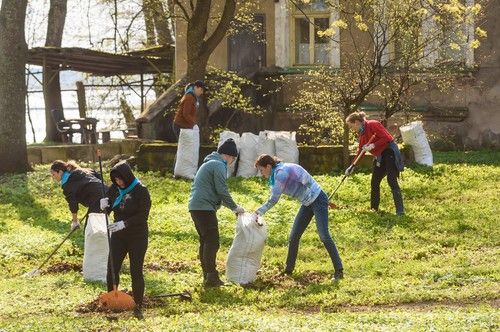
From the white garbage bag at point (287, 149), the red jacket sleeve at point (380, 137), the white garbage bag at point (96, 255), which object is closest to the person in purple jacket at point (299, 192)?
the white garbage bag at point (96, 255)

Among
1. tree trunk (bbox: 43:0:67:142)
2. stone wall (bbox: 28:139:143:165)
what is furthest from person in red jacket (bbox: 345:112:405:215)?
tree trunk (bbox: 43:0:67:142)

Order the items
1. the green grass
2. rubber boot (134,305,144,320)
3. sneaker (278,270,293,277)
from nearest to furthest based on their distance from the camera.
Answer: the green grass → rubber boot (134,305,144,320) → sneaker (278,270,293,277)

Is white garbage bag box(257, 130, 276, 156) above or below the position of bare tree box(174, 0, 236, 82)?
below

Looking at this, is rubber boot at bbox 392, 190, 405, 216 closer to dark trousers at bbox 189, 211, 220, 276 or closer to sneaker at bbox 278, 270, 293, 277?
sneaker at bbox 278, 270, 293, 277

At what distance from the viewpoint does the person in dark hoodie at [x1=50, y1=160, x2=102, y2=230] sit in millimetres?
15227

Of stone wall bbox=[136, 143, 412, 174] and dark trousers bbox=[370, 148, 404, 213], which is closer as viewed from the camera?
dark trousers bbox=[370, 148, 404, 213]

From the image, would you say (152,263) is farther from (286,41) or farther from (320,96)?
(286,41)

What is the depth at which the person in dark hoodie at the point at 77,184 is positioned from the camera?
15.2 m

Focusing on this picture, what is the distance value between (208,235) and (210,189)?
56 cm

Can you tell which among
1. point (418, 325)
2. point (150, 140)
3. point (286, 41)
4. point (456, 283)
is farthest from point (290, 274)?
point (286, 41)

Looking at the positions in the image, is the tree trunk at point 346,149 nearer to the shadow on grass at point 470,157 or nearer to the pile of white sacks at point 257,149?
the pile of white sacks at point 257,149

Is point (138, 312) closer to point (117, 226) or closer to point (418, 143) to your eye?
point (117, 226)

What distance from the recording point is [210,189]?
13781mm

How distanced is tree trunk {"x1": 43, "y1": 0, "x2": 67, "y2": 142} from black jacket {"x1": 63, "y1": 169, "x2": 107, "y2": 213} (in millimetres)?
15667
